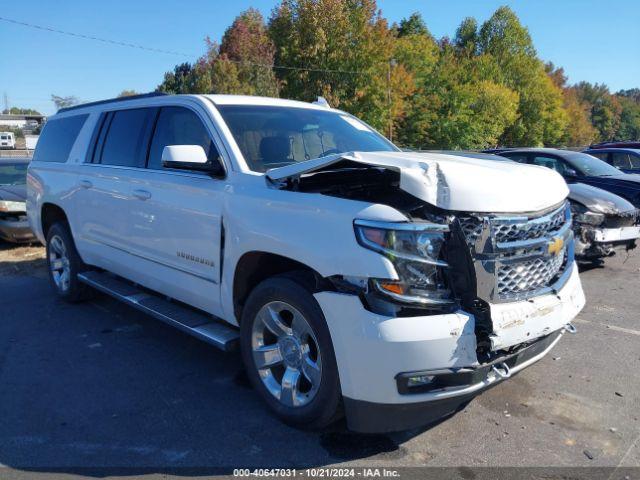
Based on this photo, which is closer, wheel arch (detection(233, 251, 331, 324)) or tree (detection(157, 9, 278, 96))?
wheel arch (detection(233, 251, 331, 324))

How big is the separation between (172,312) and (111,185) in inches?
55.9

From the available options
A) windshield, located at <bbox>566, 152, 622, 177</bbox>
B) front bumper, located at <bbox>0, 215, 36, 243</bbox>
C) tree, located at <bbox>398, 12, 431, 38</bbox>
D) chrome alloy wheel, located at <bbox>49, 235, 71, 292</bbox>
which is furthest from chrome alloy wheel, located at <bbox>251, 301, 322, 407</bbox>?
tree, located at <bbox>398, 12, 431, 38</bbox>

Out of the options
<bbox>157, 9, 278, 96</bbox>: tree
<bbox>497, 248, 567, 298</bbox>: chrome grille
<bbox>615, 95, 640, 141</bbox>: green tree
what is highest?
<bbox>615, 95, 640, 141</bbox>: green tree

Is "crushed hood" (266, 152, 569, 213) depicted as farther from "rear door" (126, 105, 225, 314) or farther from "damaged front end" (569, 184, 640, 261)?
"damaged front end" (569, 184, 640, 261)

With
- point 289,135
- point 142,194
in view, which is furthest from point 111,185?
point 289,135

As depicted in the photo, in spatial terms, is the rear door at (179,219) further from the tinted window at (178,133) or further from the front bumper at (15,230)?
the front bumper at (15,230)

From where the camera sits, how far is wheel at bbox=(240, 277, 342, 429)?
2.93 meters

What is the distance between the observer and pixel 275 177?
330 cm

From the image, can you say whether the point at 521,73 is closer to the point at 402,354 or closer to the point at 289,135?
the point at 289,135

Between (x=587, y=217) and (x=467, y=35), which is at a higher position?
(x=467, y=35)

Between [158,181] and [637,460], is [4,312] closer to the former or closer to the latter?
[158,181]

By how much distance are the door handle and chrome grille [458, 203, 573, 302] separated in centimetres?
259

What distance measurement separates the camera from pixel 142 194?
14.4 feet

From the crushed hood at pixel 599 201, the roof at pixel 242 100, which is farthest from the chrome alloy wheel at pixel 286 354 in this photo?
the crushed hood at pixel 599 201
